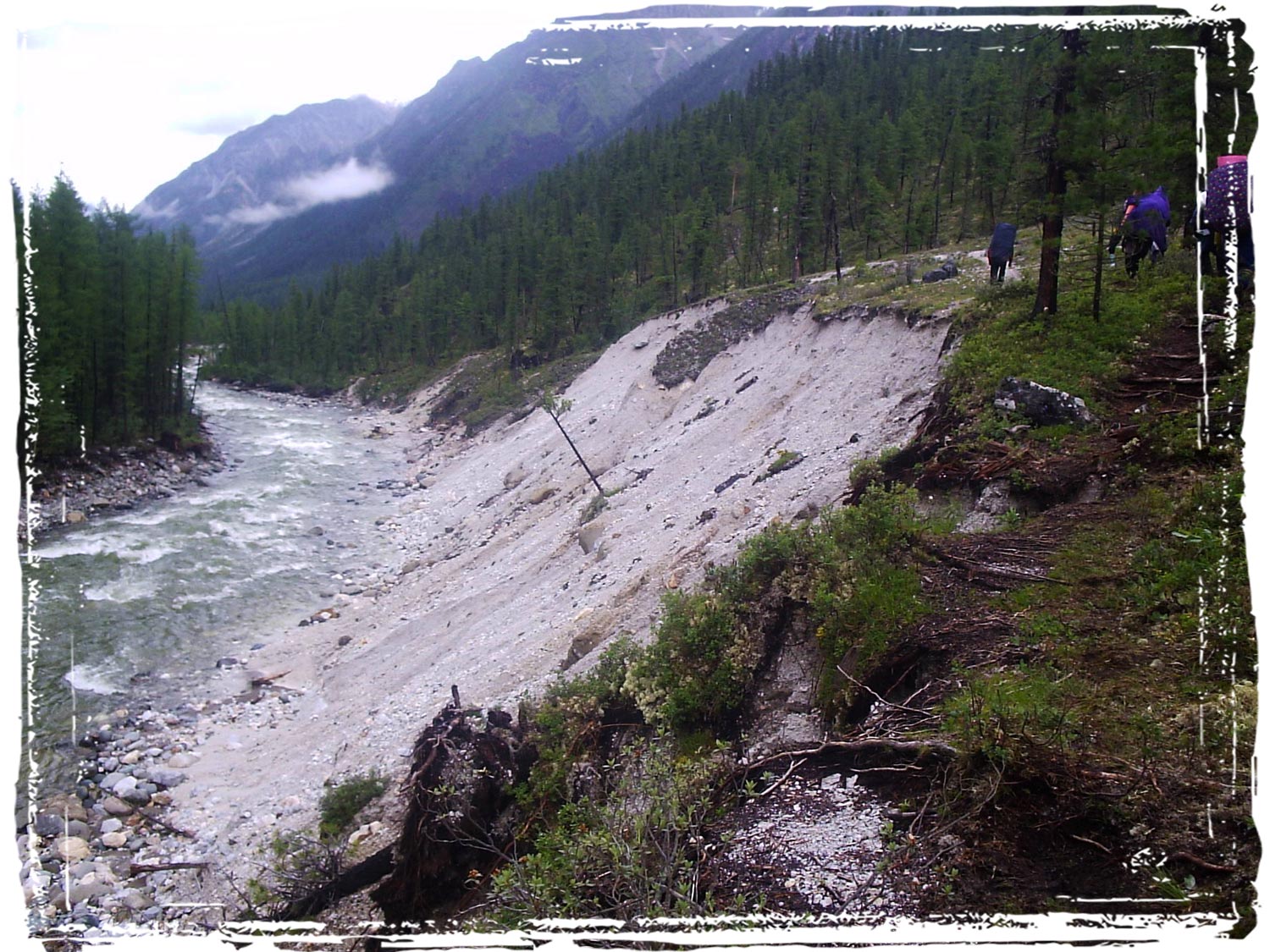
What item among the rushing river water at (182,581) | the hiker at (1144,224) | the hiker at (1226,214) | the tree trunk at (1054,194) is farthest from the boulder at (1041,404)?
the rushing river water at (182,581)

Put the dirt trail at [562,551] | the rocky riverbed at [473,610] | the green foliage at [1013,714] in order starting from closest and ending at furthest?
the green foliage at [1013,714]
the rocky riverbed at [473,610]
the dirt trail at [562,551]

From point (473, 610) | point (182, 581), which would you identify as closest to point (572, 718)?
point (473, 610)

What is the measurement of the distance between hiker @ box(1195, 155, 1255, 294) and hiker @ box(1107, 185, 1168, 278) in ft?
21.2

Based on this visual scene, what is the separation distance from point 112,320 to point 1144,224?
4601cm

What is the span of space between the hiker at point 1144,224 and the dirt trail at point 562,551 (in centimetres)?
456

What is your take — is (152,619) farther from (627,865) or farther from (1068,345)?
(1068,345)

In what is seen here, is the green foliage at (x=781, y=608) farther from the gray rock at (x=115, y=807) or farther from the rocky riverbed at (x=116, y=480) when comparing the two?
the rocky riverbed at (x=116, y=480)

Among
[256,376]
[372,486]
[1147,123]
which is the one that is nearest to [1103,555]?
[1147,123]

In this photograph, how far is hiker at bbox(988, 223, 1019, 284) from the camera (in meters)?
18.2

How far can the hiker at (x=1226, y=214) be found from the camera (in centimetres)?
404

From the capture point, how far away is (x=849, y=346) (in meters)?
22.8

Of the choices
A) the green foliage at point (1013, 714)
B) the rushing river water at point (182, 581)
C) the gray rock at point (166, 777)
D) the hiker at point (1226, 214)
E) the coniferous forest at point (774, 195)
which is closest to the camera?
the hiker at point (1226, 214)

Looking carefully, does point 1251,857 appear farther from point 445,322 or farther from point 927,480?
point 445,322

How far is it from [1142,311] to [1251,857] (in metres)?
12.4
